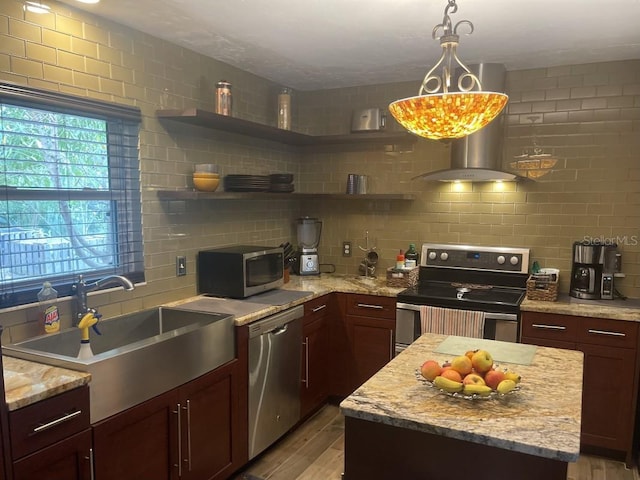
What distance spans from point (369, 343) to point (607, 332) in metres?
1.50

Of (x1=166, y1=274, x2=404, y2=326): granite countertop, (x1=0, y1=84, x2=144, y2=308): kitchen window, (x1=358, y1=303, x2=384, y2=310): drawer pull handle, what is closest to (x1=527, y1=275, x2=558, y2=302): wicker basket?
(x1=166, y1=274, x2=404, y2=326): granite countertop

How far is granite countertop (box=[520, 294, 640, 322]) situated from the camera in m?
2.87

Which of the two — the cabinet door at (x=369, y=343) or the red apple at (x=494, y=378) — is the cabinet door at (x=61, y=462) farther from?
the cabinet door at (x=369, y=343)

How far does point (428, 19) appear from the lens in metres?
2.53

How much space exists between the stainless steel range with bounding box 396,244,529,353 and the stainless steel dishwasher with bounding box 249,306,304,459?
766mm

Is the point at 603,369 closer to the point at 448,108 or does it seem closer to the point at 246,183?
the point at 448,108

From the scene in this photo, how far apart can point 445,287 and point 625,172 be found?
143 centimetres

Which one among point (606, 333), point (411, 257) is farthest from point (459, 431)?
point (411, 257)

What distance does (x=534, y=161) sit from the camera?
11.5ft

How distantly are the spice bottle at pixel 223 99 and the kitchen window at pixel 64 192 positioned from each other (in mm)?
514

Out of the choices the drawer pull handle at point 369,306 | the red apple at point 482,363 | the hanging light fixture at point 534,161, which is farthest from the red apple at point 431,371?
the hanging light fixture at point 534,161

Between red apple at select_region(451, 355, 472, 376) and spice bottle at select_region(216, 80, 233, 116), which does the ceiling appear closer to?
spice bottle at select_region(216, 80, 233, 116)

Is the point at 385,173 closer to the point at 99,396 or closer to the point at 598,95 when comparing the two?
the point at 598,95

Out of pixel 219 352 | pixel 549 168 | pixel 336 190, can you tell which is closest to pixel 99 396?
pixel 219 352
